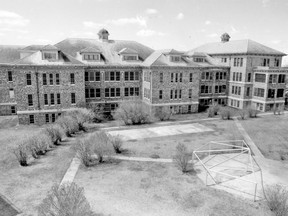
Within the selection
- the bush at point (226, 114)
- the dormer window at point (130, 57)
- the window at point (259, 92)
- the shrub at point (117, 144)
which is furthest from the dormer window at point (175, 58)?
the shrub at point (117, 144)

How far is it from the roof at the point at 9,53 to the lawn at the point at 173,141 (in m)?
29.6

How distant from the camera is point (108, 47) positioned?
157 feet

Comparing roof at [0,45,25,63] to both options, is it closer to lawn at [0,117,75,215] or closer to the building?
the building

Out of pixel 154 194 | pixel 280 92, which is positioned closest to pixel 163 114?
pixel 154 194

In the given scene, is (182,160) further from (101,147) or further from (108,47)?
(108,47)

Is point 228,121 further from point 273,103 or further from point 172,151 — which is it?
point 172,151

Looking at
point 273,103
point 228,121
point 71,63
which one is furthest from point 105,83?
point 273,103

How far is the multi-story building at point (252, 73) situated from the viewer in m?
47.3

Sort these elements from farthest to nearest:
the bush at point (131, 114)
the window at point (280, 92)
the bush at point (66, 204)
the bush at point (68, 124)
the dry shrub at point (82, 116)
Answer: the window at point (280, 92) → the bush at point (131, 114) → the dry shrub at point (82, 116) → the bush at point (68, 124) → the bush at point (66, 204)

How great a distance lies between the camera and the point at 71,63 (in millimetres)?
38750

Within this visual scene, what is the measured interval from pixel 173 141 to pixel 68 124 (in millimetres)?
13482

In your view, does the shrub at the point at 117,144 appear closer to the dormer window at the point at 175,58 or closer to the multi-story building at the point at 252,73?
the dormer window at the point at 175,58

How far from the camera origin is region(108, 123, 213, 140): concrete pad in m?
32.4

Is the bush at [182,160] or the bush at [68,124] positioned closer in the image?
the bush at [182,160]
